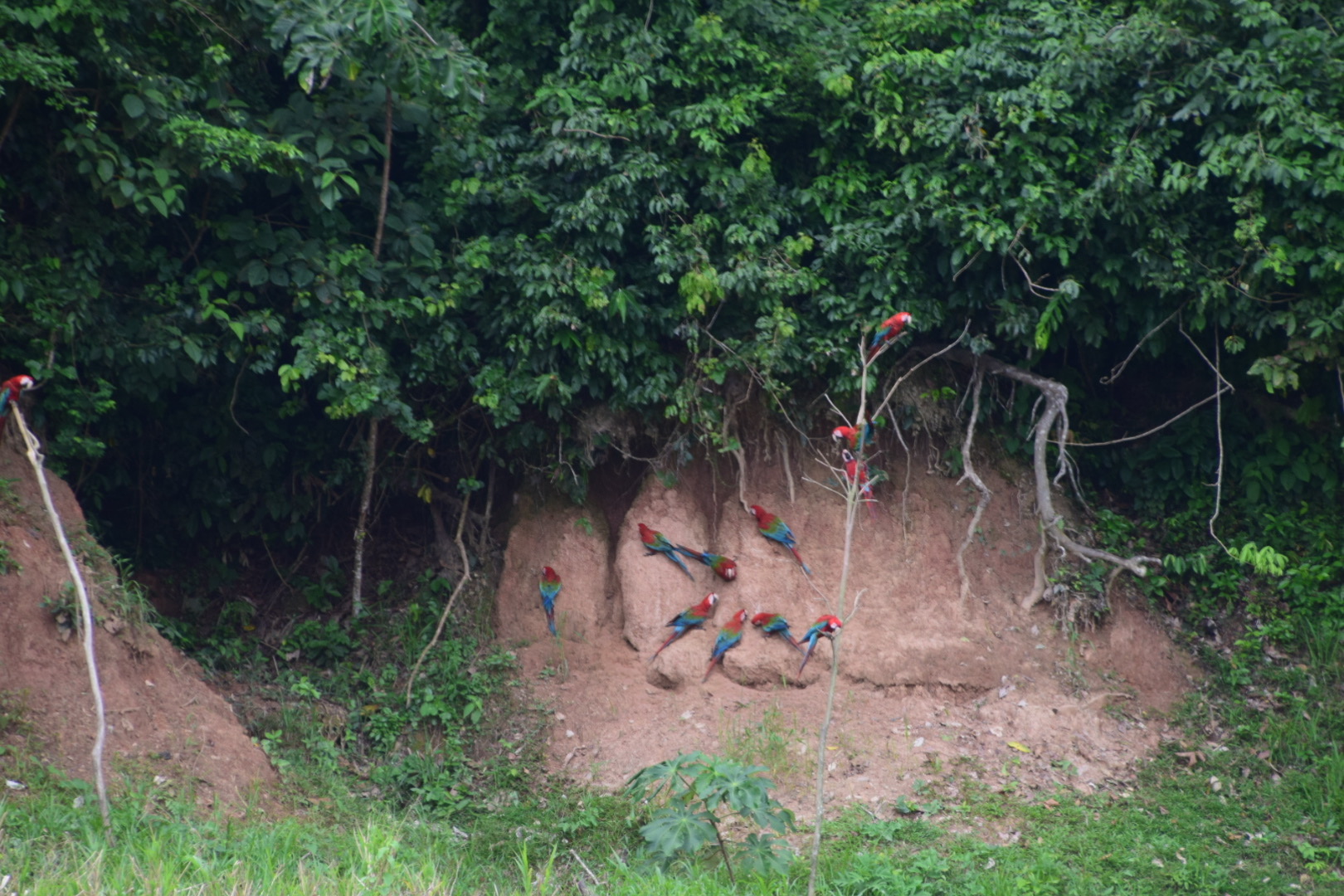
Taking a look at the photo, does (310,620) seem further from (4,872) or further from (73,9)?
(73,9)

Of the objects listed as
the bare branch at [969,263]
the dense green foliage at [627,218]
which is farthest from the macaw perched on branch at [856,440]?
the bare branch at [969,263]

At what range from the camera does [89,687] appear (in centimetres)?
502

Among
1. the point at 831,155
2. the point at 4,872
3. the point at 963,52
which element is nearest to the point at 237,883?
the point at 4,872

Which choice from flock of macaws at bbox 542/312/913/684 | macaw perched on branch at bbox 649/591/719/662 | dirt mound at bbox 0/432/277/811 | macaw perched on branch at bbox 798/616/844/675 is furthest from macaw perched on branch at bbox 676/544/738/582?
dirt mound at bbox 0/432/277/811

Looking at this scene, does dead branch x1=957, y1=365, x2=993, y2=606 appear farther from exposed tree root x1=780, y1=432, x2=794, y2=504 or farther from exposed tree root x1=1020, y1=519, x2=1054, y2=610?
exposed tree root x1=780, y1=432, x2=794, y2=504

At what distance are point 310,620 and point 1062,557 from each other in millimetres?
5053

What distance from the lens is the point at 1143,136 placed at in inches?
229

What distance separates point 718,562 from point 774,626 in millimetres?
572

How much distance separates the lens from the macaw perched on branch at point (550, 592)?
22.0 feet

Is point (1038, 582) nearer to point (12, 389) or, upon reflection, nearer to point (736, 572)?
point (736, 572)

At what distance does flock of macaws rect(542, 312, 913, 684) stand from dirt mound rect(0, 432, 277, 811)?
2.22 metres

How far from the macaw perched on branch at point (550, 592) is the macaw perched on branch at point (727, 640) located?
106cm

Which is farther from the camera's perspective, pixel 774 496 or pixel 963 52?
pixel 774 496

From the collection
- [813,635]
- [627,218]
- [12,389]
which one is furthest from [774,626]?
[12,389]
